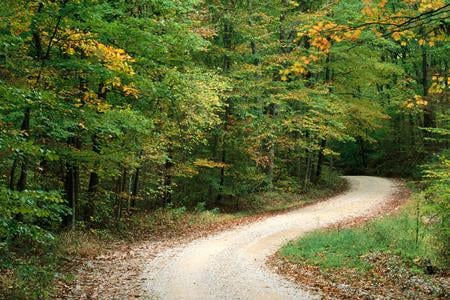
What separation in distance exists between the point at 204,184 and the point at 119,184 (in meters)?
5.85

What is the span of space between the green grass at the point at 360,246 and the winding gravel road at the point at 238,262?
116 cm

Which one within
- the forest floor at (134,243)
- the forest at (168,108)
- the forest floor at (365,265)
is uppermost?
the forest at (168,108)

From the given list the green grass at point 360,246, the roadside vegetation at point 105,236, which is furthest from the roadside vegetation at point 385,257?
the roadside vegetation at point 105,236

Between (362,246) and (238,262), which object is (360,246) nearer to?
(362,246)

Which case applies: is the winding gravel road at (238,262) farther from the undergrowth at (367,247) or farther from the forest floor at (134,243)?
the undergrowth at (367,247)

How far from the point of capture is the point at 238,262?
12.3 metres

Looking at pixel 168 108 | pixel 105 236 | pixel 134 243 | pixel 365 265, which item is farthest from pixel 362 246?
pixel 168 108

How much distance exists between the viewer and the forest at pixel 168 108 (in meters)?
7.66

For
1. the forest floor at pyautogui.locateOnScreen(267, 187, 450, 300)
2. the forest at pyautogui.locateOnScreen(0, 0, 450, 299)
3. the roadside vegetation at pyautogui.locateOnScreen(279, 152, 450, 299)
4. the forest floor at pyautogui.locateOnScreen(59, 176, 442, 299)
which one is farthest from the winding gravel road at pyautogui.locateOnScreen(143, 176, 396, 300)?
the forest at pyautogui.locateOnScreen(0, 0, 450, 299)

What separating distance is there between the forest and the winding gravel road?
2.71m

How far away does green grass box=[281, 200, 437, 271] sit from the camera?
11227mm

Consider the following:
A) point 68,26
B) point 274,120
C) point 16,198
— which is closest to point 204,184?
point 274,120

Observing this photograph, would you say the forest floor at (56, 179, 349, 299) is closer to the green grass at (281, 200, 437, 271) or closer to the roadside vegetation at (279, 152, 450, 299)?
the roadside vegetation at (279, 152, 450, 299)

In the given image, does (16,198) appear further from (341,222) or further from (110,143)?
(341,222)
